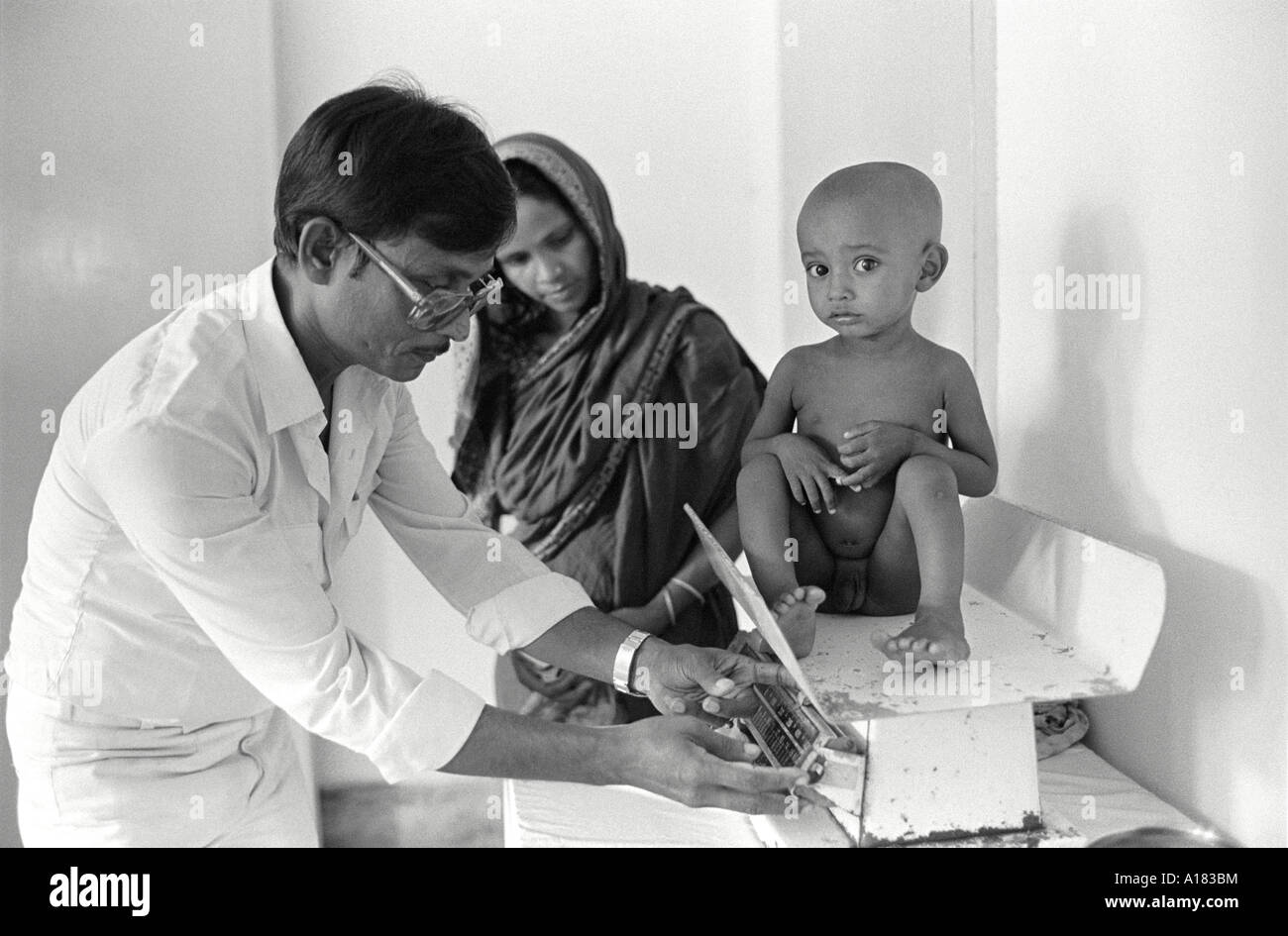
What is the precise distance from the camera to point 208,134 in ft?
6.79

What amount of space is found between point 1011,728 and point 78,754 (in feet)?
3.33

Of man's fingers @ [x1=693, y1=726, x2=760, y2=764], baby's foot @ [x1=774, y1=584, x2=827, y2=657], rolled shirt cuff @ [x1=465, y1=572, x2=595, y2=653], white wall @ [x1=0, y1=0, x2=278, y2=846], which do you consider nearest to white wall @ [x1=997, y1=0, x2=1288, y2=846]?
baby's foot @ [x1=774, y1=584, x2=827, y2=657]

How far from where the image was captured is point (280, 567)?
45.3 inches

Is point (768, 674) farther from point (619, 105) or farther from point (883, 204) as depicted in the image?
A: point (619, 105)

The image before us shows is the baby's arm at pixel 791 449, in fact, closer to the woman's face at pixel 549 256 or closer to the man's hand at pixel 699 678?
the man's hand at pixel 699 678

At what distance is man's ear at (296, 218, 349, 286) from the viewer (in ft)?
4.02

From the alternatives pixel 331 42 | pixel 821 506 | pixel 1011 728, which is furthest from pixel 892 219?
pixel 331 42

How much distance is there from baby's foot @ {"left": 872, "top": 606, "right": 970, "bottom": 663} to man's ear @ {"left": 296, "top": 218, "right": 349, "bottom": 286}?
2.29 feet

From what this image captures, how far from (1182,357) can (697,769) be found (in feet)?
2.35

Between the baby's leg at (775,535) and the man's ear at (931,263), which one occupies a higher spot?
the man's ear at (931,263)

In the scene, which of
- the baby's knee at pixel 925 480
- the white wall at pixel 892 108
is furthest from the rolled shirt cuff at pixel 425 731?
the white wall at pixel 892 108

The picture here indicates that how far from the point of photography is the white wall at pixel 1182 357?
1201 mm

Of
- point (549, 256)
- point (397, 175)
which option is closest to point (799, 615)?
point (397, 175)
